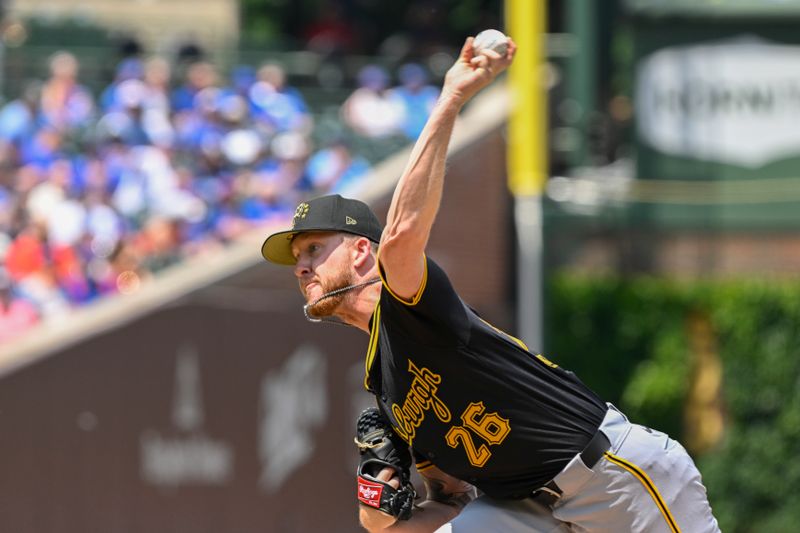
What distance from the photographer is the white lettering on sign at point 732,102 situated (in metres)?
13.2

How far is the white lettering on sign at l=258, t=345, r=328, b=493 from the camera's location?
11.2m

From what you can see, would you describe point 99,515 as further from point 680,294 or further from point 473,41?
point 473,41

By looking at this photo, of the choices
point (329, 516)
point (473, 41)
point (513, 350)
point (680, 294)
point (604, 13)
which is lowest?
point (329, 516)

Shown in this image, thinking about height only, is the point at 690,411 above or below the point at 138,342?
below

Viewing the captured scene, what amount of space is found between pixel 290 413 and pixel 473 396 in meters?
6.83

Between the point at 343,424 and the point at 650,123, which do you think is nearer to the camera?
the point at 343,424

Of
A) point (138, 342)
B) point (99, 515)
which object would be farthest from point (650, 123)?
point (99, 515)

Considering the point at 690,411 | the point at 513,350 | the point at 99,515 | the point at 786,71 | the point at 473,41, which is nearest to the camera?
the point at 473,41

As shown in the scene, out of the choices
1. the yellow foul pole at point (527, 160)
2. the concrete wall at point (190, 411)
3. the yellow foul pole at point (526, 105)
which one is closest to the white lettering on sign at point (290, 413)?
the concrete wall at point (190, 411)

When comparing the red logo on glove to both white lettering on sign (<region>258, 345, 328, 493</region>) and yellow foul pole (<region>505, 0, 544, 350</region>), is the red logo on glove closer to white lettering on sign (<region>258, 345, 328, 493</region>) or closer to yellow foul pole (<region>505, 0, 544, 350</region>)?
white lettering on sign (<region>258, 345, 328, 493</region>)

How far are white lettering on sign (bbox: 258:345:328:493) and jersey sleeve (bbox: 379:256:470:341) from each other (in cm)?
683

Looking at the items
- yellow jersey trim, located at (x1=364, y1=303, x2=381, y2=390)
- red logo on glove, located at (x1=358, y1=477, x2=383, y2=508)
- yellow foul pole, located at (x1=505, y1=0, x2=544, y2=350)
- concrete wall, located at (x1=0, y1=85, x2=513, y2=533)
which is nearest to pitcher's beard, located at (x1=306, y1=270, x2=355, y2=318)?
yellow jersey trim, located at (x1=364, y1=303, x2=381, y2=390)

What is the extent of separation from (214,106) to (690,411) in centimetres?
539

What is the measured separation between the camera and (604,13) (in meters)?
13.5
